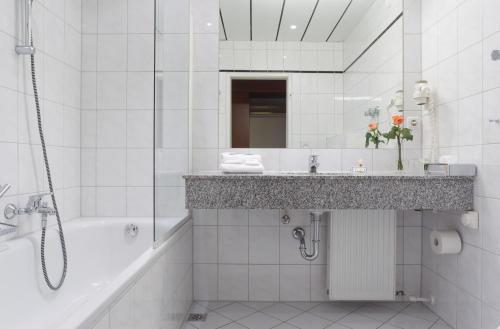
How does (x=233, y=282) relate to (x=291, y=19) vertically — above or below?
below

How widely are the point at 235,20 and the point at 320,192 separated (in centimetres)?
128

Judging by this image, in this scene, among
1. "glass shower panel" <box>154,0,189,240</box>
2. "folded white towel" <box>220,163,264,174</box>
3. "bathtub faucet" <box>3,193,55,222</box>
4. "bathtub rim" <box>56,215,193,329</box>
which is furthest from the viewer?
"folded white towel" <box>220,163,264,174</box>

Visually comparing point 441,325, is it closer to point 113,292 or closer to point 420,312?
point 420,312

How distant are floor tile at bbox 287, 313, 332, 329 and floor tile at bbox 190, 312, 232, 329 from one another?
1.21 feet

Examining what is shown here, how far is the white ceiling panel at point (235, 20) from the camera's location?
2.07 metres

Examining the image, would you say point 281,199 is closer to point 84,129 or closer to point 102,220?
point 102,220

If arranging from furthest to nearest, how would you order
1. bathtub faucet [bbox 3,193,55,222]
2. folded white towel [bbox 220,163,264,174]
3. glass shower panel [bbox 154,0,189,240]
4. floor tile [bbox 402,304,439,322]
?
floor tile [bbox 402,304,439,322]
folded white towel [bbox 220,163,264,174]
bathtub faucet [bbox 3,193,55,222]
glass shower panel [bbox 154,0,189,240]

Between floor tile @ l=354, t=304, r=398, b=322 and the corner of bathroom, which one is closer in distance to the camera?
the corner of bathroom

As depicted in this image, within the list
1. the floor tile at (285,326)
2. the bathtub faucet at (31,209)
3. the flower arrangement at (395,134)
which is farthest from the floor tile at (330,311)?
the bathtub faucet at (31,209)

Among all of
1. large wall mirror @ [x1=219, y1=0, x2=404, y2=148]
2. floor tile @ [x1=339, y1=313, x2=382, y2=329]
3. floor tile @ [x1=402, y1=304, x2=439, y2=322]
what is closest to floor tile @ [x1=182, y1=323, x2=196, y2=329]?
floor tile @ [x1=339, y1=313, x2=382, y2=329]

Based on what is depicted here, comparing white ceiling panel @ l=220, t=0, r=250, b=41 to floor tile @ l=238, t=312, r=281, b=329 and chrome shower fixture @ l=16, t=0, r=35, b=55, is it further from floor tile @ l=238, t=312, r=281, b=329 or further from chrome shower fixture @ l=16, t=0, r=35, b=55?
floor tile @ l=238, t=312, r=281, b=329

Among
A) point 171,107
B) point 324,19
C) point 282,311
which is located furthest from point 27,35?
point 282,311

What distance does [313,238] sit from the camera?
1905 mm

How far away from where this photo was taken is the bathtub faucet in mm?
1427
